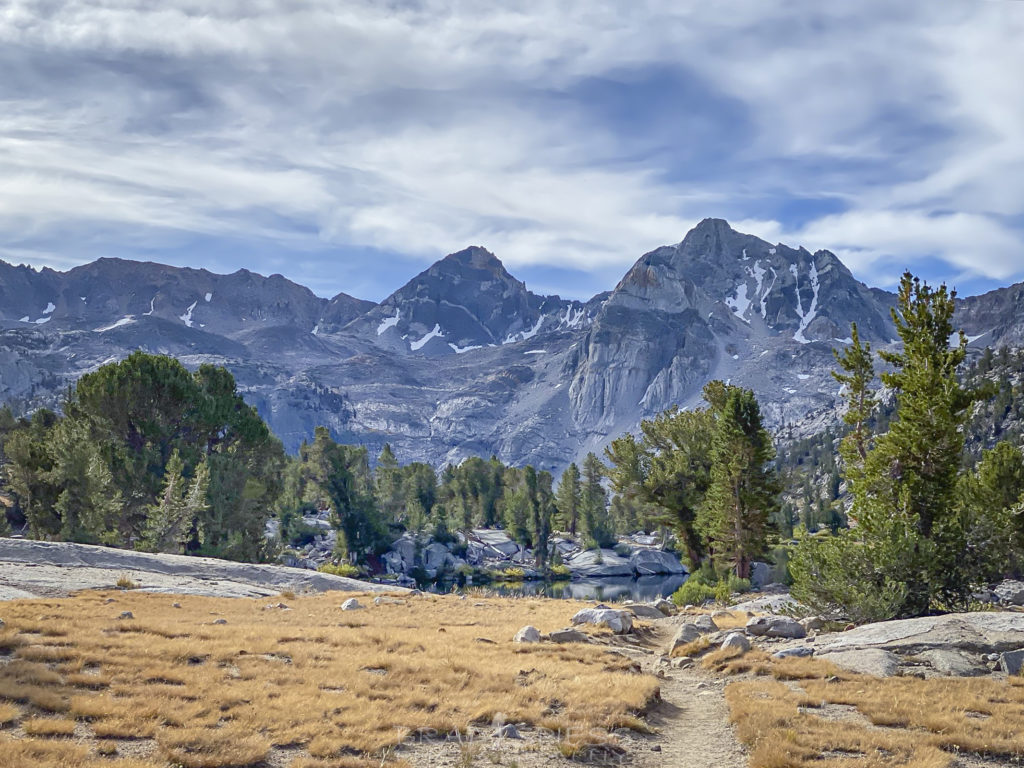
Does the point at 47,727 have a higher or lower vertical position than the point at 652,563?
higher

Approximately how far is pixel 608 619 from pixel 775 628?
6.67 metres

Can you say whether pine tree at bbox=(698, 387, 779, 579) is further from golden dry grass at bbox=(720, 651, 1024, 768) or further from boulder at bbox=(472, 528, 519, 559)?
boulder at bbox=(472, 528, 519, 559)

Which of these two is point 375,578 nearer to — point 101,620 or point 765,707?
point 101,620

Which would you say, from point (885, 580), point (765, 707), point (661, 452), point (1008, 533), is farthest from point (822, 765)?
point (661, 452)

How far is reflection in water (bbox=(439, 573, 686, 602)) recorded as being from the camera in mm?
89500

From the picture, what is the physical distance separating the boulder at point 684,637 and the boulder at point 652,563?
342 feet

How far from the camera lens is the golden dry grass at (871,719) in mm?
12148

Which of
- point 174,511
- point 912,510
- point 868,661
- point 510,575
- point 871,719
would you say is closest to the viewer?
point 871,719

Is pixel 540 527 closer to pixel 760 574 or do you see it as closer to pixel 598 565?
pixel 598 565

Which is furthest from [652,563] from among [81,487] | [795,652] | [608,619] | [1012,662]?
[1012,662]

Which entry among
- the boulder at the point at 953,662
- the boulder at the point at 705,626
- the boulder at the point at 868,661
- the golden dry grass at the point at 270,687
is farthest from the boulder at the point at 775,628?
the golden dry grass at the point at 270,687

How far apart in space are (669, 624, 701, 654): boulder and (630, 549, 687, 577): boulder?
104 metres

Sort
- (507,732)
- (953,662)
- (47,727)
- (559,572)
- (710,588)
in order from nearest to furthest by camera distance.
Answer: (47,727) → (507,732) → (953,662) → (710,588) → (559,572)

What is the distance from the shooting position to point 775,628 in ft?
82.4
